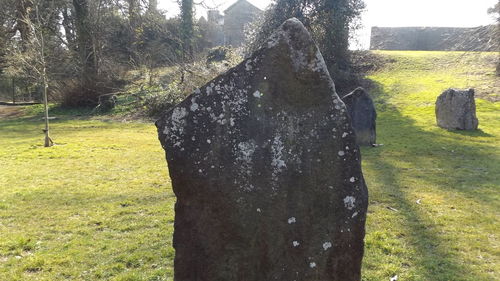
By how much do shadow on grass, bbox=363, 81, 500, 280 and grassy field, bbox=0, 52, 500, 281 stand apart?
2 cm

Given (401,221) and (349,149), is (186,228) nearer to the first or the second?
(349,149)

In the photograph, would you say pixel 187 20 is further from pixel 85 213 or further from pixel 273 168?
pixel 273 168

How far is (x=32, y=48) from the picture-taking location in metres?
13.3

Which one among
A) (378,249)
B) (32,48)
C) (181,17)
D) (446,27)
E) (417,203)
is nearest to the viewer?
(378,249)

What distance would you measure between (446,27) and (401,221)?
39.8 meters

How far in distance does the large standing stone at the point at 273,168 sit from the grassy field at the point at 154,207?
4.81 feet

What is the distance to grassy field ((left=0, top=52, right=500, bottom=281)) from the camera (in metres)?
4.64

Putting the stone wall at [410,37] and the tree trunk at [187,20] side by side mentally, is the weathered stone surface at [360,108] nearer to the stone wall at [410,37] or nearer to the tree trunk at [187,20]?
the tree trunk at [187,20]

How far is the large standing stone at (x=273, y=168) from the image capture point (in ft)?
10.5

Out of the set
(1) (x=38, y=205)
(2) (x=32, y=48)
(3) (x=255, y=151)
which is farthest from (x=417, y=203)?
(2) (x=32, y=48)

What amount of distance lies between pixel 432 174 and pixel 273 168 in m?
6.74

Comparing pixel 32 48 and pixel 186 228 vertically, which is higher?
pixel 32 48

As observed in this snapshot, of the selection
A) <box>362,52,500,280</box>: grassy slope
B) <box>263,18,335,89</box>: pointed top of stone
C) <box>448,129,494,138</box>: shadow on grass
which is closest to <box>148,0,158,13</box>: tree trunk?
<box>362,52,500,280</box>: grassy slope

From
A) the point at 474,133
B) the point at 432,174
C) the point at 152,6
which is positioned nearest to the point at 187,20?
the point at 152,6
